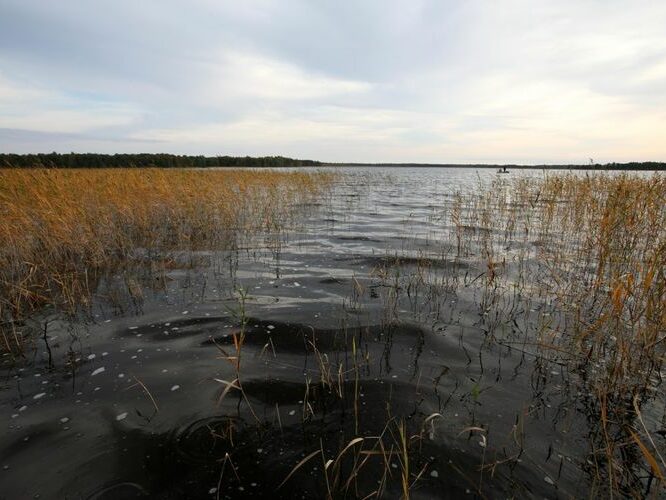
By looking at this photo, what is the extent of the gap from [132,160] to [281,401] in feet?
197

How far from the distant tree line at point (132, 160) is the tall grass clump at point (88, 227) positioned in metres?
14.8

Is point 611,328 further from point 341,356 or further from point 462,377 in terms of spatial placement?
point 341,356

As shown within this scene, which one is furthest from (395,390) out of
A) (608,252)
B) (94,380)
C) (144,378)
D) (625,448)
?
(608,252)

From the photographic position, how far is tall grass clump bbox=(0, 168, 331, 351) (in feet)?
21.9

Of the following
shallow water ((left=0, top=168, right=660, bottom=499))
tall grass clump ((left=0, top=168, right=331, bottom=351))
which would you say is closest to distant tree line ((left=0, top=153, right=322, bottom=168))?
tall grass clump ((left=0, top=168, right=331, bottom=351))

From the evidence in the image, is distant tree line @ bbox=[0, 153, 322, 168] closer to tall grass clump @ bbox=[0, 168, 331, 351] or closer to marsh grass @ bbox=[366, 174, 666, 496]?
tall grass clump @ bbox=[0, 168, 331, 351]

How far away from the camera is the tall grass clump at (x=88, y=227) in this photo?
21.9 feet

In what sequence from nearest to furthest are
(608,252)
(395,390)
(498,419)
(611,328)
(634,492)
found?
(634,492), (498,419), (395,390), (611,328), (608,252)

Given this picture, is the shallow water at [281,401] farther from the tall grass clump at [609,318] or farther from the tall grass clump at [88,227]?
the tall grass clump at [88,227]

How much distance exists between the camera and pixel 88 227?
938 cm

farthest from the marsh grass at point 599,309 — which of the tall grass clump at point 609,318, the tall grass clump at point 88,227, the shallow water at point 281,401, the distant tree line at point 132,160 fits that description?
the distant tree line at point 132,160

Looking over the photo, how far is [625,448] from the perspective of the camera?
3.11 meters

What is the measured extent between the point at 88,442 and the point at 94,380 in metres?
1.10

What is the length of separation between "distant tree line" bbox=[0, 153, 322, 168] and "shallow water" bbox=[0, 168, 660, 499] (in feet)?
84.5
